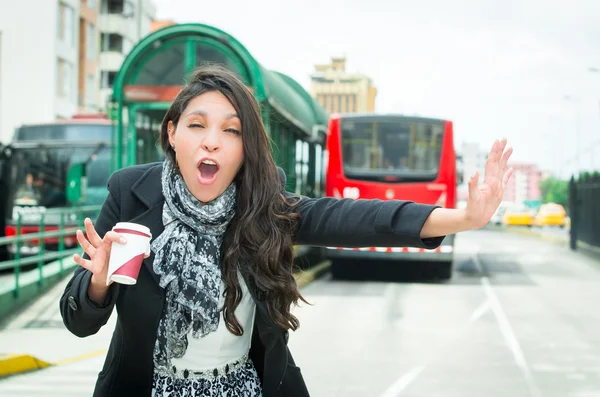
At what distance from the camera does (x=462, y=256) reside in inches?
940

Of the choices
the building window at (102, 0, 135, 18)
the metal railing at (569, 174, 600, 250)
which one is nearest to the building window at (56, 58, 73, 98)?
the building window at (102, 0, 135, 18)

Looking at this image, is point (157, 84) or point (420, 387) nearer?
point (420, 387)

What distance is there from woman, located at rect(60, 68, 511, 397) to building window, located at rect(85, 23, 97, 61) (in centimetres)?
4945

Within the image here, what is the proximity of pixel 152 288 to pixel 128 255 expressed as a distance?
0.22 meters

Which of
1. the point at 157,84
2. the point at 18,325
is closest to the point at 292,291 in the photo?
the point at 18,325

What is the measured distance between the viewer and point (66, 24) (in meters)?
43.4

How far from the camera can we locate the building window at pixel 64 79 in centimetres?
4278

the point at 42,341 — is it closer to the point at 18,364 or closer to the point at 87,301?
the point at 18,364

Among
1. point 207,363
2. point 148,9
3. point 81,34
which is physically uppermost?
point 148,9

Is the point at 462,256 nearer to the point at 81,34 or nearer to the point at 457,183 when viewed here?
the point at 457,183

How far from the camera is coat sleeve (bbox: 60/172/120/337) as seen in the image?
219 cm

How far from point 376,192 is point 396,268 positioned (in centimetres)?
374

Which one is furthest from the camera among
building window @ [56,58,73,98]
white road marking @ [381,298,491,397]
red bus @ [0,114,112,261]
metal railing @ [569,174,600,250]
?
building window @ [56,58,73,98]

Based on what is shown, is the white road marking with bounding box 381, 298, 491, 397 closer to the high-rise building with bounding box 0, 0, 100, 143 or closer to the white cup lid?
the white cup lid
